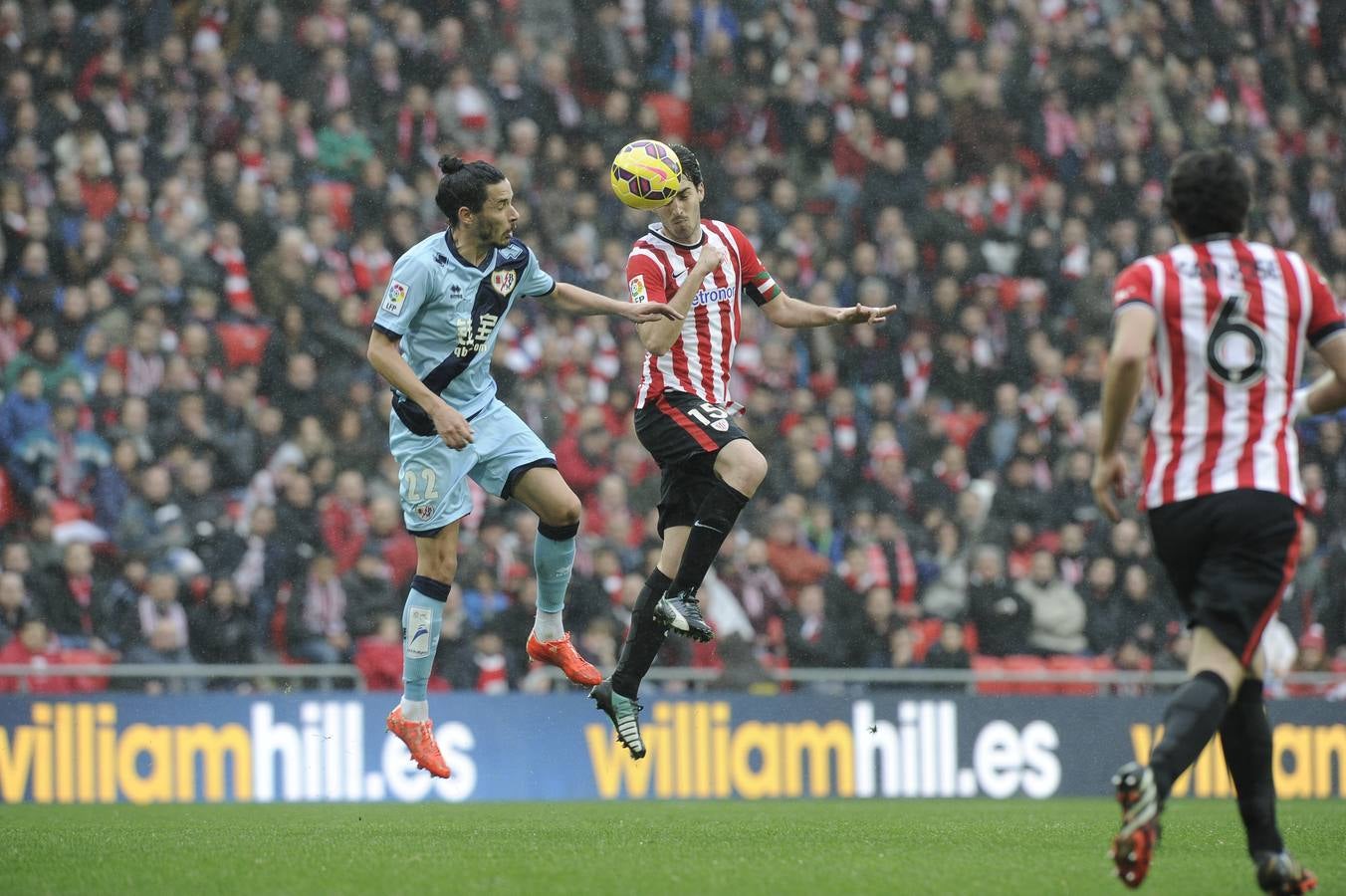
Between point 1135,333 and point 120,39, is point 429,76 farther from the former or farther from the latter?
point 1135,333

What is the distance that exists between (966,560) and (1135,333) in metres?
10.5

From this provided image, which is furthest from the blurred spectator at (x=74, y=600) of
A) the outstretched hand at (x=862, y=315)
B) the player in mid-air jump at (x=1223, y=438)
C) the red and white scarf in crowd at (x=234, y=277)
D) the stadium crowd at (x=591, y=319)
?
the player in mid-air jump at (x=1223, y=438)

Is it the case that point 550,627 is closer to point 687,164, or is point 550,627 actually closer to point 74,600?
point 687,164

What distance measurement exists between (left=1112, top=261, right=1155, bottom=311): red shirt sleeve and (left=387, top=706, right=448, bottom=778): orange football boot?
4293 millimetres

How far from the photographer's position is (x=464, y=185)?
842 cm

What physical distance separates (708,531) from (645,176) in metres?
1.75

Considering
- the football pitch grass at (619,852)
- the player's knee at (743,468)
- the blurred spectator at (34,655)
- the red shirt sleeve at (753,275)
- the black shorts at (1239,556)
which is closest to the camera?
the black shorts at (1239,556)

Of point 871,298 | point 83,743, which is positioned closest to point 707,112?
point 871,298

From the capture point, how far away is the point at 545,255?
1734cm

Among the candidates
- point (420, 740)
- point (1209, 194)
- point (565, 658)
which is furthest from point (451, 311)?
point (1209, 194)

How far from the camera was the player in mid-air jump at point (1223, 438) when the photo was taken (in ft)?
18.1

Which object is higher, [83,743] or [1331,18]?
[1331,18]

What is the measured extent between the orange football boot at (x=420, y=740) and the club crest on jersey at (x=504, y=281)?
2.09m

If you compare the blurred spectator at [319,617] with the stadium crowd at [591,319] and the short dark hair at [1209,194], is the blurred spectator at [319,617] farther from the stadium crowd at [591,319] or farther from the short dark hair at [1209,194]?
the short dark hair at [1209,194]
